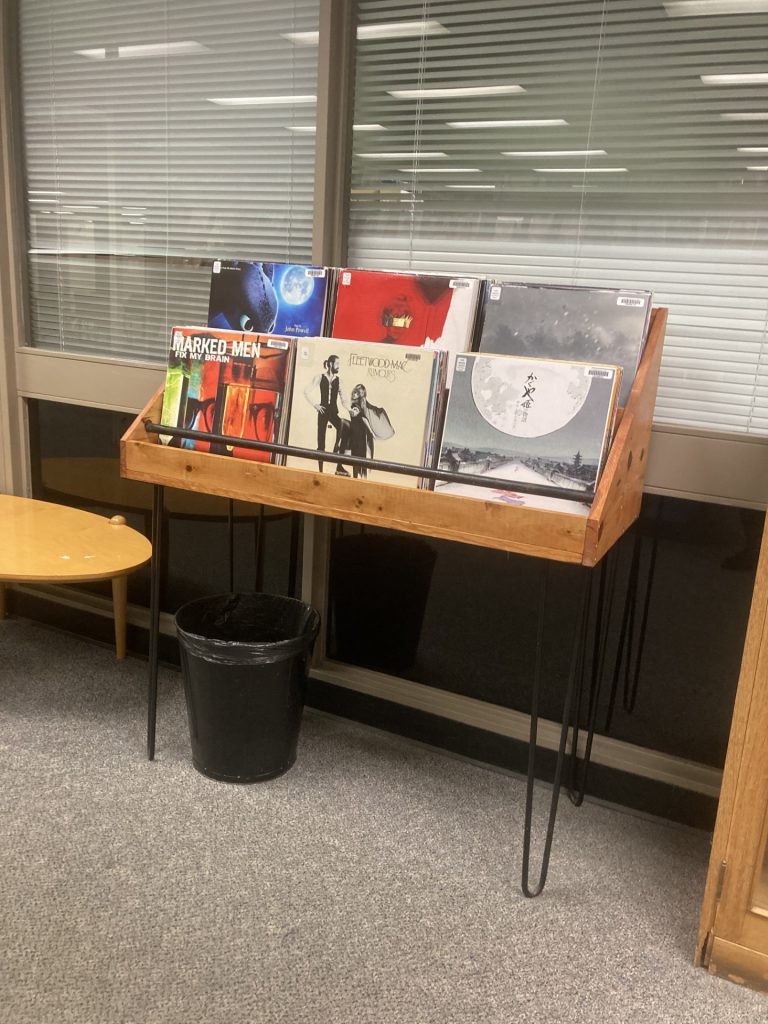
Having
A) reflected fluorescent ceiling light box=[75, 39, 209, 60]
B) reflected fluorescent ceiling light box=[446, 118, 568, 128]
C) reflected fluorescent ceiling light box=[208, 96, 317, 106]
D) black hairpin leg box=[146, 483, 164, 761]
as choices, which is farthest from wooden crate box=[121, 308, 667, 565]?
reflected fluorescent ceiling light box=[75, 39, 209, 60]

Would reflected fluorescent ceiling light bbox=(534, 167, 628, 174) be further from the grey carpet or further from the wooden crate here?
the grey carpet

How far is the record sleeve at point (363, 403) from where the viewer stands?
172cm

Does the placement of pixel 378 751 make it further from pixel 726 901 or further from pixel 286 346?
pixel 286 346

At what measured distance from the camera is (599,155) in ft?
6.34

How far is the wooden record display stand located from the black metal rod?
0.04m

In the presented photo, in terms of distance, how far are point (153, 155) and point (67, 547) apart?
49.8 inches

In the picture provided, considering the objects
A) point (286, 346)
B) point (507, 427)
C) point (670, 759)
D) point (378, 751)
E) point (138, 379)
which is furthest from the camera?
point (138, 379)

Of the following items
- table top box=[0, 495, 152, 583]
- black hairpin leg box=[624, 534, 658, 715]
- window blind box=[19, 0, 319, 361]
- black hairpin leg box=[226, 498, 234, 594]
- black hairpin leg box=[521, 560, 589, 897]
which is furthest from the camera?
black hairpin leg box=[226, 498, 234, 594]

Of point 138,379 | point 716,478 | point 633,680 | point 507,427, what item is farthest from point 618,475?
point 138,379

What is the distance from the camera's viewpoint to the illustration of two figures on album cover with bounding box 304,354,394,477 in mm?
1758

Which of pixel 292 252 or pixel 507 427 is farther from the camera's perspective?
pixel 292 252

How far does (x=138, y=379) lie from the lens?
2596mm

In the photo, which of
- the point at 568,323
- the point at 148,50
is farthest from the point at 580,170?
the point at 148,50

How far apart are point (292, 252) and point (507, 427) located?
1054 mm
